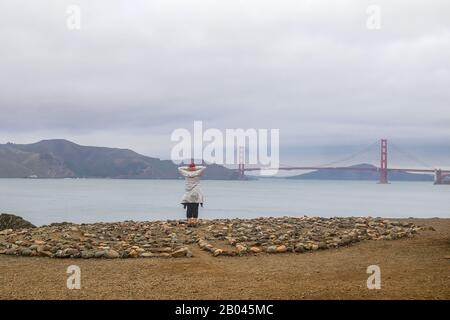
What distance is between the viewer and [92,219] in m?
56.5

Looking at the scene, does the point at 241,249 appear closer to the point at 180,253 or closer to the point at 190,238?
the point at 180,253

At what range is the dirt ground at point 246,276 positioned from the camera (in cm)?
875

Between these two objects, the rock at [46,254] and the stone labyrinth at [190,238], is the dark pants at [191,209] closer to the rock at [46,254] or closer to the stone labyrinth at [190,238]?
the stone labyrinth at [190,238]

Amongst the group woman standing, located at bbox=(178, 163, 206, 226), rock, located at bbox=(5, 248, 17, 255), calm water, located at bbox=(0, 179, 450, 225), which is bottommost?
calm water, located at bbox=(0, 179, 450, 225)

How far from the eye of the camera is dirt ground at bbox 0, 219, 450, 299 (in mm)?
8750

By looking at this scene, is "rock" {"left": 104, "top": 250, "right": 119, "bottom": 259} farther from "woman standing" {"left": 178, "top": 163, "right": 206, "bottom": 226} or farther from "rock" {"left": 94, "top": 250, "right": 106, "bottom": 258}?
"woman standing" {"left": 178, "top": 163, "right": 206, "bottom": 226}

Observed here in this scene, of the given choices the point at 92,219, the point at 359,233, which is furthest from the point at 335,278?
the point at 92,219

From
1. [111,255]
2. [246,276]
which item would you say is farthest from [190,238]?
[246,276]

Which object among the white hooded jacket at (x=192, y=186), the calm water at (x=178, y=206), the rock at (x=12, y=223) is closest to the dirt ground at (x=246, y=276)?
the white hooded jacket at (x=192, y=186)

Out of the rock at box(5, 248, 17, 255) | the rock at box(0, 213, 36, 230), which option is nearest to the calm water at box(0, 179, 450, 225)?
the rock at box(0, 213, 36, 230)
